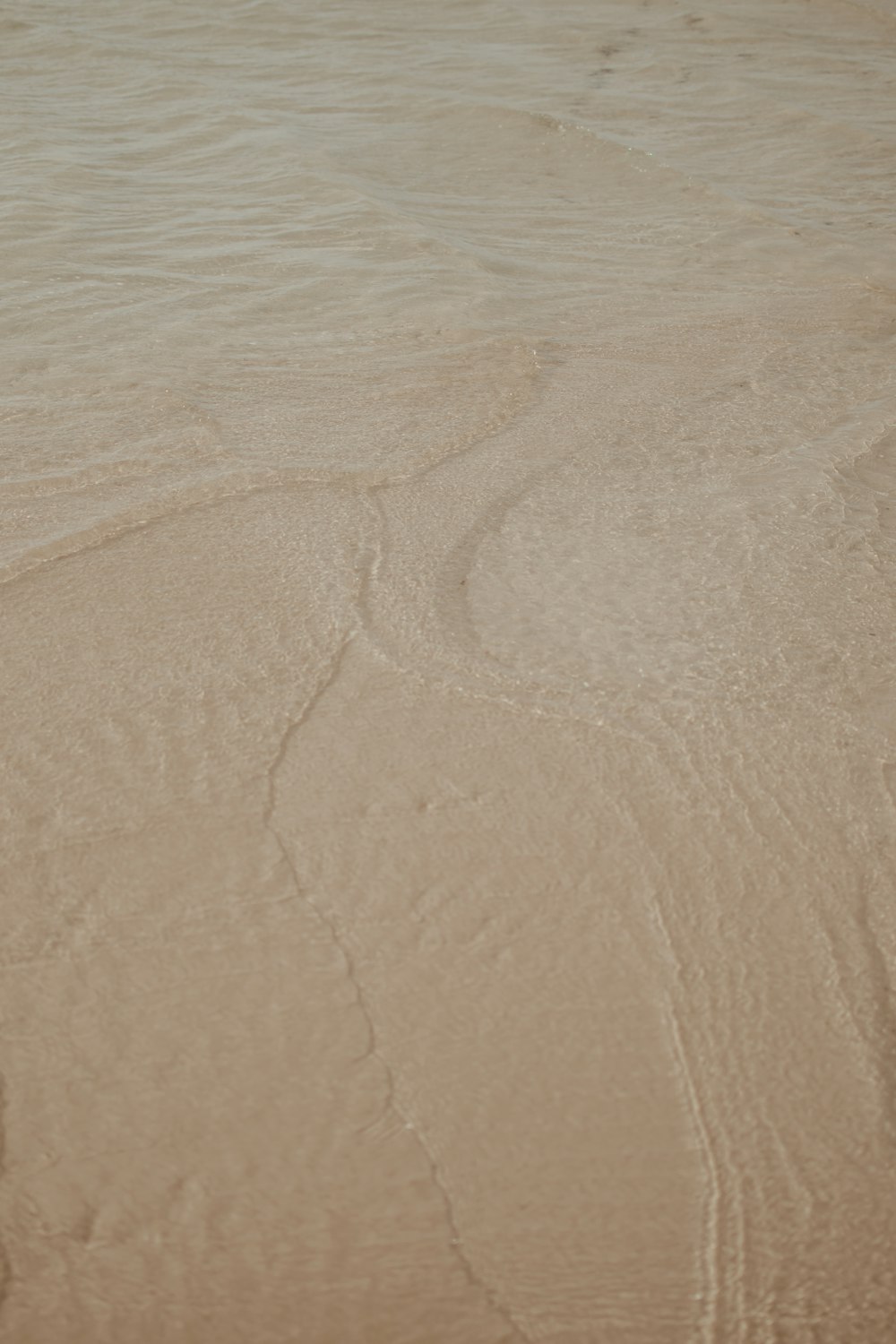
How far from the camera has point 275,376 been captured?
277 centimetres

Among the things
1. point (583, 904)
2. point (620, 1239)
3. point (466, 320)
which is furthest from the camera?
point (466, 320)

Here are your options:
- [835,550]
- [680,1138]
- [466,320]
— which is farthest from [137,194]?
[680,1138]

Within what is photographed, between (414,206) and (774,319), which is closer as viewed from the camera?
(774,319)

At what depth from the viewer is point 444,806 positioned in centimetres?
156

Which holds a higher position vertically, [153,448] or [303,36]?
[303,36]

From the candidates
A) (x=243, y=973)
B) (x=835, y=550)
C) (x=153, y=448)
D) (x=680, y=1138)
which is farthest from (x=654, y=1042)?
(x=153, y=448)

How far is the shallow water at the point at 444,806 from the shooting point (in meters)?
1.15

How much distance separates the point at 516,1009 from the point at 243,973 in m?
0.31

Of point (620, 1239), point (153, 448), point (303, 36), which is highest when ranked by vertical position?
point (303, 36)

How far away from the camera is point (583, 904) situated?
143 cm

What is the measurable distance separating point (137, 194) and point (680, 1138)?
145 inches

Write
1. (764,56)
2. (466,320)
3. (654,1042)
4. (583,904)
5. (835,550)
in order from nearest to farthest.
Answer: (654,1042) → (583,904) → (835,550) → (466,320) → (764,56)

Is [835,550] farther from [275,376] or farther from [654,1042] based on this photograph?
[275,376]

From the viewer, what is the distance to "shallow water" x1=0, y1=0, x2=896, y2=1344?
1.15 meters
